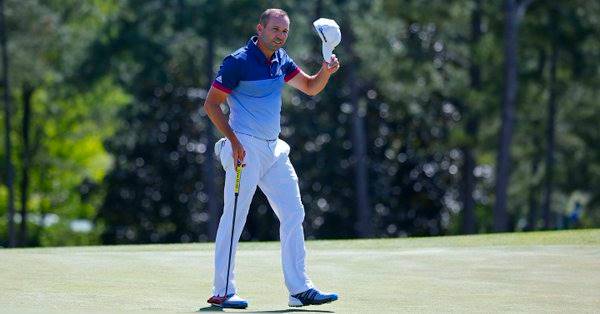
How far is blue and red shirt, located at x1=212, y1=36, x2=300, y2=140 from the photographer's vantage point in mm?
9578

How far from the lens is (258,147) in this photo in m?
9.73

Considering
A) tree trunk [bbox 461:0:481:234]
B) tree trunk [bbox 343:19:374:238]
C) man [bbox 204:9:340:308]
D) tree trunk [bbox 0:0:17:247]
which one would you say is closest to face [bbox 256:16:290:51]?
man [bbox 204:9:340:308]

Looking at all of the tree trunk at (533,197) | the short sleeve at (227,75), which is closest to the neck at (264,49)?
the short sleeve at (227,75)

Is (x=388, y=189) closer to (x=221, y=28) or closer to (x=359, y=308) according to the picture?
(x=221, y=28)

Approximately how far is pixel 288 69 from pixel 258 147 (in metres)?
0.60

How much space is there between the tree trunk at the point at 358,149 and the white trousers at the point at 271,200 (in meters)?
38.0

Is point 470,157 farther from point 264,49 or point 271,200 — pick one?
point 264,49

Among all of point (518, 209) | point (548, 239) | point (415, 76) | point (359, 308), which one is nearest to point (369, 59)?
point (415, 76)

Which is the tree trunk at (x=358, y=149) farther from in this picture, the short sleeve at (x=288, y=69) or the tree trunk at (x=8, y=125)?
the short sleeve at (x=288, y=69)

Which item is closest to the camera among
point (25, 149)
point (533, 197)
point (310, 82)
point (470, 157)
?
point (310, 82)

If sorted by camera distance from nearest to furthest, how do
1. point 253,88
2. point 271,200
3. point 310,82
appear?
1. point 253,88
2. point 271,200
3. point 310,82

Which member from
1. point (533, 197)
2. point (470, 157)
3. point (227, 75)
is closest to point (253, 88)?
point (227, 75)

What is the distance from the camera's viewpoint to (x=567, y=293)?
1051 centimetres

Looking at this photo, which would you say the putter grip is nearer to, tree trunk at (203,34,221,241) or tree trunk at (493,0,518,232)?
tree trunk at (493,0,518,232)
